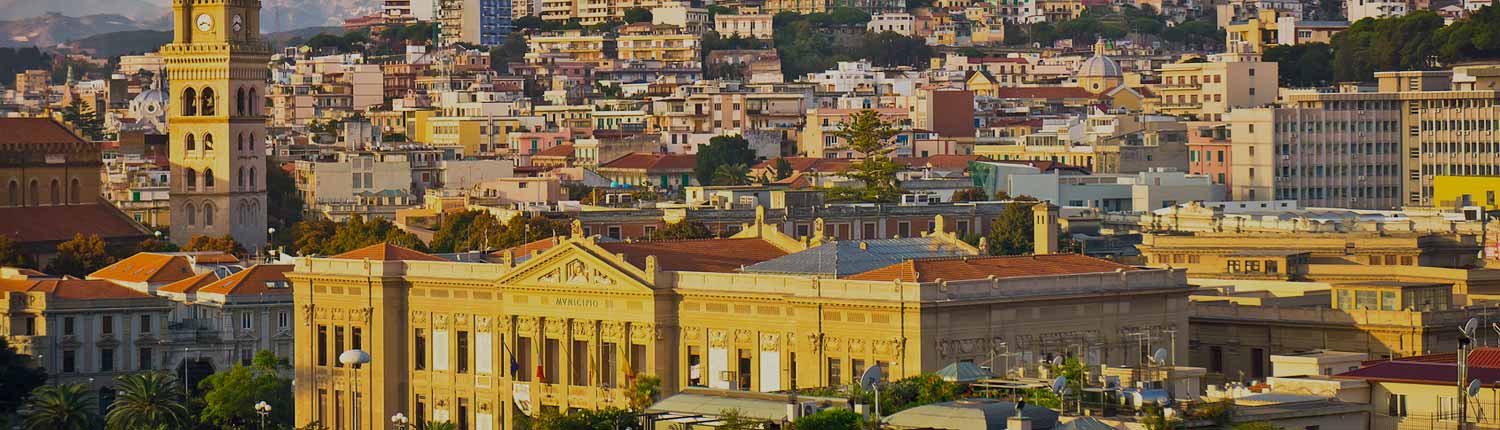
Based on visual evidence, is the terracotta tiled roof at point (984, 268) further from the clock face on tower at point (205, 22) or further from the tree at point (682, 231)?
the clock face on tower at point (205, 22)

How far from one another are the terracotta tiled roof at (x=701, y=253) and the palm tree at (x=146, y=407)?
10761 millimetres

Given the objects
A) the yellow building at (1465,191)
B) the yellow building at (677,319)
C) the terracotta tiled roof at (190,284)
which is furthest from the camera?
the yellow building at (1465,191)

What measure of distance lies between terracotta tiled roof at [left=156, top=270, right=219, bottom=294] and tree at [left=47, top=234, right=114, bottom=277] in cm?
1620

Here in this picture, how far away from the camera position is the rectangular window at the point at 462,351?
90.1m

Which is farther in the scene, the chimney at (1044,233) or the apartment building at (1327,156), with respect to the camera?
the apartment building at (1327,156)

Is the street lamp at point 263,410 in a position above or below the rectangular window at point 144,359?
above

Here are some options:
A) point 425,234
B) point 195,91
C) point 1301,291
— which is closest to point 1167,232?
point 1301,291

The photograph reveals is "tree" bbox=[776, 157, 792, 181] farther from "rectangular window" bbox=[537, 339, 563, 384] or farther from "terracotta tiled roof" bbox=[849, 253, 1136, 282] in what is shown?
"terracotta tiled roof" bbox=[849, 253, 1136, 282]

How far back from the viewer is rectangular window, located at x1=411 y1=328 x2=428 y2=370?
301ft

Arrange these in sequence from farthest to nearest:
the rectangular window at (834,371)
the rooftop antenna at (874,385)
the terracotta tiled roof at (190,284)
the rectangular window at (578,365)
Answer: the terracotta tiled roof at (190,284) < the rectangular window at (578,365) < the rectangular window at (834,371) < the rooftop antenna at (874,385)

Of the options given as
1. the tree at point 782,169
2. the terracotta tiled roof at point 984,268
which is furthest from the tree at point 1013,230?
the terracotta tiled roof at point 984,268

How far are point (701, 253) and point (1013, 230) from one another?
55998 millimetres

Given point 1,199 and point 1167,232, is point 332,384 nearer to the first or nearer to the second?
point 1167,232

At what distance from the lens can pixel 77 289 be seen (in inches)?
4493
